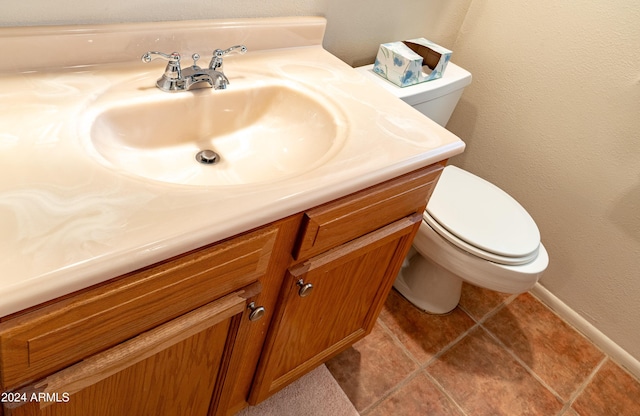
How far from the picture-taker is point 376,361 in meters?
1.51

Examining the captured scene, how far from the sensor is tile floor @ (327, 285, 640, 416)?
144 cm

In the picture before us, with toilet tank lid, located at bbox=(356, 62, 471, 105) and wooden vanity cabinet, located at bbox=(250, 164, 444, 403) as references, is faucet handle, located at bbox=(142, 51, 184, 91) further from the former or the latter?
toilet tank lid, located at bbox=(356, 62, 471, 105)

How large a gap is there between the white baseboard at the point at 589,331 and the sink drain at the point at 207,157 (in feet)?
4.91

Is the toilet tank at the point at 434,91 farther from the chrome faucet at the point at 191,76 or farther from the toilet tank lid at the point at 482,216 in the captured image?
the chrome faucet at the point at 191,76

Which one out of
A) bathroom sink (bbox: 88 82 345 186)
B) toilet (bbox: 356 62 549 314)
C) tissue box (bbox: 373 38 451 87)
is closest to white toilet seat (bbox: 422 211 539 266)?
toilet (bbox: 356 62 549 314)

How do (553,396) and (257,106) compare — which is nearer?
(257,106)

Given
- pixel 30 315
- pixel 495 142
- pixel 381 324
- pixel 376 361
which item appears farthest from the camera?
pixel 495 142

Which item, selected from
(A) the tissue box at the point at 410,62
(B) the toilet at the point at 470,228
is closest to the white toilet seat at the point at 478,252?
(B) the toilet at the point at 470,228

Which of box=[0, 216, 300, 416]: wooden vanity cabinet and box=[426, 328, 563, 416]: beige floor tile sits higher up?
box=[0, 216, 300, 416]: wooden vanity cabinet

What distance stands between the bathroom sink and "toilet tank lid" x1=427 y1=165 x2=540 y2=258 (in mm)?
594

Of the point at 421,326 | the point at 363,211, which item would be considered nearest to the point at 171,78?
the point at 363,211

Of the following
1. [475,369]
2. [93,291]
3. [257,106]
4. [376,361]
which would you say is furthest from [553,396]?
[93,291]

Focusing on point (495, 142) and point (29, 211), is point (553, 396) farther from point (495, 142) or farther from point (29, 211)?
point (29, 211)

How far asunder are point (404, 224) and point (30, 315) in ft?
2.40
